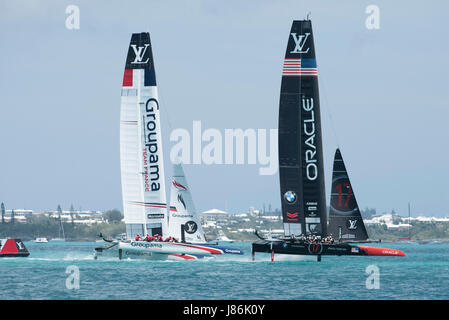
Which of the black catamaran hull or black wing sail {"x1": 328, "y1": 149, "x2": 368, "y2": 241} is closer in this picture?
the black catamaran hull

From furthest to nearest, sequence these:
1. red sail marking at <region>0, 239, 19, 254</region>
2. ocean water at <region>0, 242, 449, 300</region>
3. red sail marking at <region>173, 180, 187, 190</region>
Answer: red sail marking at <region>0, 239, 19, 254</region> < red sail marking at <region>173, 180, 187, 190</region> < ocean water at <region>0, 242, 449, 300</region>

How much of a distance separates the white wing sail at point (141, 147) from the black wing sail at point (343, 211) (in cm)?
1061

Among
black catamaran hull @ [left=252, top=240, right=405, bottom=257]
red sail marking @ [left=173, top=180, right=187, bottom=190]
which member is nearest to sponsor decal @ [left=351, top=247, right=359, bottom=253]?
black catamaran hull @ [left=252, top=240, right=405, bottom=257]

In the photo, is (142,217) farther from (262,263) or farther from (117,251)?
(262,263)

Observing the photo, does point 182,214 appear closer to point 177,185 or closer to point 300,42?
point 177,185

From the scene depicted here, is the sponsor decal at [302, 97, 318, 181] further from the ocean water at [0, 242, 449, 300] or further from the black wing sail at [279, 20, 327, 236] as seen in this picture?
the ocean water at [0, 242, 449, 300]

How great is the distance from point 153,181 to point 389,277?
16615mm

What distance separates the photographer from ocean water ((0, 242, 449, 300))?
3400 centimetres

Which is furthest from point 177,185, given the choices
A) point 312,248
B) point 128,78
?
point 312,248

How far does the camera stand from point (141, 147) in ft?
177

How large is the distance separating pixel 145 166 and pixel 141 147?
47.5 inches

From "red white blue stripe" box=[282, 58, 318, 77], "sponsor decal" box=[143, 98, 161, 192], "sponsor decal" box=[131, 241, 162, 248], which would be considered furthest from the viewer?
"sponsor decal" box=[143, 98, 161, 192]

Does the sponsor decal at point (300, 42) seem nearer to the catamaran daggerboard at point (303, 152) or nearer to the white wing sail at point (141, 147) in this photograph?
the catamaran daggerboard at point (303, 152)

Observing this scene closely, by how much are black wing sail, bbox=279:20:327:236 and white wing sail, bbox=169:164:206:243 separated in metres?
5.56
